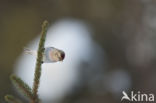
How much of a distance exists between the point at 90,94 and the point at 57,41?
0.56m

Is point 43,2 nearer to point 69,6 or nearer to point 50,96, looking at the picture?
point 69,6

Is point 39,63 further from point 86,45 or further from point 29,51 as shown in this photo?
point 86,45

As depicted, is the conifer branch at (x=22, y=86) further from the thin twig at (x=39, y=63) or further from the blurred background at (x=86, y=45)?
the blurred background at (x=86, y=45)

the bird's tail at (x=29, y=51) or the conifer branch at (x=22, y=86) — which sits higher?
the bird's tail at (x=29, y=51)

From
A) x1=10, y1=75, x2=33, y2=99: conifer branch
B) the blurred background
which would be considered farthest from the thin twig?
the blurred background

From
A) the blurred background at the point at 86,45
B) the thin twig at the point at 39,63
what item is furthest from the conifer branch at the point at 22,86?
the blurred background at the point at 86,45

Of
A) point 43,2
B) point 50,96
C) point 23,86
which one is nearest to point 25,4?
point 43,2

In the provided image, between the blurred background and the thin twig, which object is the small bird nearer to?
the thin twig

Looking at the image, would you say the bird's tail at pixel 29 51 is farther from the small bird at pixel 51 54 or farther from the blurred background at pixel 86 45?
the blurred background at pixel 86 45

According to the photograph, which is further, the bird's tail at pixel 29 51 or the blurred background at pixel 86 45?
the blurred background at pixel 86 45

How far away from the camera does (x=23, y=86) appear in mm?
837

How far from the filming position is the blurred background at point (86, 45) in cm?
413

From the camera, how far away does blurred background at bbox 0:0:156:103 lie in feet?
13.6

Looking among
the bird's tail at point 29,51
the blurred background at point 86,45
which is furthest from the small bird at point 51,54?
the blurred background at point 86,45
